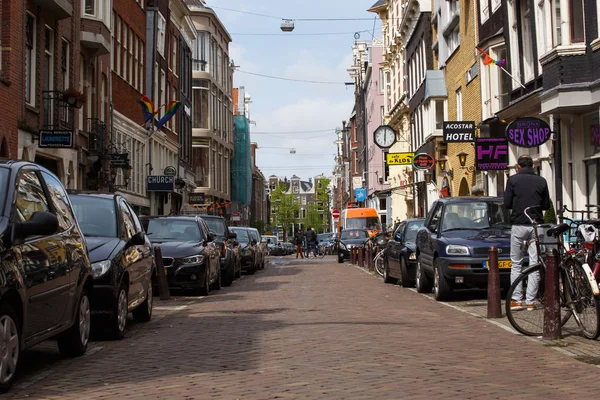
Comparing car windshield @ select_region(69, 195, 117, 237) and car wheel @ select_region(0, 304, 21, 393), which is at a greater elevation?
car windshield @ select_region(69, 195, 117, 237)

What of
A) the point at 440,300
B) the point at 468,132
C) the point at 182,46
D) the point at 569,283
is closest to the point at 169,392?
the point at 569,283

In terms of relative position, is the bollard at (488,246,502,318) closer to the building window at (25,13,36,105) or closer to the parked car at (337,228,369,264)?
the building window at (25,13,36,105)

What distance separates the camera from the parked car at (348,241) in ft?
140

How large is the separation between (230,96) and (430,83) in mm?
45280

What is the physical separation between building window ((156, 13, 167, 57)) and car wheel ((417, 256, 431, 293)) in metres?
33.2

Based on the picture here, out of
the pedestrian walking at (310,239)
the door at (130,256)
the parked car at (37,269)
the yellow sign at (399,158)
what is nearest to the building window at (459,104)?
the yellow sign at (399,158)

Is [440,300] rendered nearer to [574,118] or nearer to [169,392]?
[574,118]

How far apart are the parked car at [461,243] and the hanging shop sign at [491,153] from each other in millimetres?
9174

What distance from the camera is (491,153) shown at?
87.4ft

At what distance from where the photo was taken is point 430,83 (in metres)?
39.9

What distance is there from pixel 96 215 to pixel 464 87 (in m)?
25.3

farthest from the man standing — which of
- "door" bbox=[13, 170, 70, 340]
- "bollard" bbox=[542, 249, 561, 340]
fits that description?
"door" bbox=[13, 170, 70, 340]

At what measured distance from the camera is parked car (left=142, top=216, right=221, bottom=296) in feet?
57.2

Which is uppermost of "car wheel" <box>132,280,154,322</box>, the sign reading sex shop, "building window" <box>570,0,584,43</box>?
"building window" <box>570,0,584,43</box>
